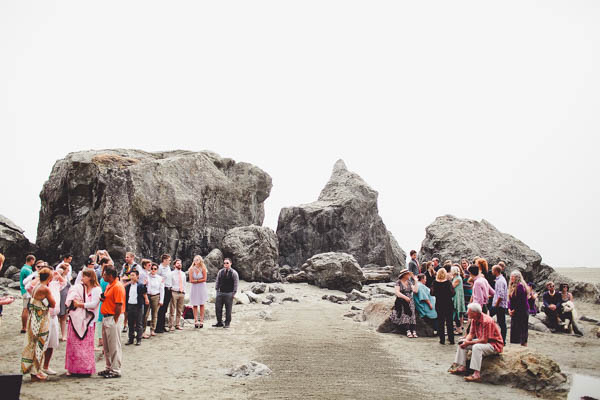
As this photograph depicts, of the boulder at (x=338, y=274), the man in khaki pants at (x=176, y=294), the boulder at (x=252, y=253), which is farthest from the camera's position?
the boulder at (x=252, y=253)

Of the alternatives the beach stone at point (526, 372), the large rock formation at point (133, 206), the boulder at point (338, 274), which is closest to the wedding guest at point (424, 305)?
the beach stone at point (526, 372)

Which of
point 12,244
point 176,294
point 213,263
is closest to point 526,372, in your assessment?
point 176,294

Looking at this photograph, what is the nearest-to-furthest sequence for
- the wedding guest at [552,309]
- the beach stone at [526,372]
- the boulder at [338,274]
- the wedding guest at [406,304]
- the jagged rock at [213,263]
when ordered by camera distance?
the beach stone at [526,372] < the wedding guest at [406,304] < the wedding guest at [552,309] < the boulder at [338,274] < the jagged rock at [213,263]

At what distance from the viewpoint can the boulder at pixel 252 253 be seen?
28906 mm

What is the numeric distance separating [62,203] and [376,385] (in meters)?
29.3

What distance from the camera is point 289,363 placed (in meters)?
10.0

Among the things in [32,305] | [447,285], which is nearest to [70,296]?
[32,305]

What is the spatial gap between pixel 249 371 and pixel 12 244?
26.8m

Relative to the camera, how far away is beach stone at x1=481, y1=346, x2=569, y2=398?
8.18 meters

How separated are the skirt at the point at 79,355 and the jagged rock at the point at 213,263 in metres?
19.1

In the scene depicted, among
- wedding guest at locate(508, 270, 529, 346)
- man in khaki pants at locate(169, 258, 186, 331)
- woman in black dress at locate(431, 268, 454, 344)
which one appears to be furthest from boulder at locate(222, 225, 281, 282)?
wedding guest at locate(508, 270, 529, 346)

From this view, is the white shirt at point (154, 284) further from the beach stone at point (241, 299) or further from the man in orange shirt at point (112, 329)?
the beach stone at point (241, 299)

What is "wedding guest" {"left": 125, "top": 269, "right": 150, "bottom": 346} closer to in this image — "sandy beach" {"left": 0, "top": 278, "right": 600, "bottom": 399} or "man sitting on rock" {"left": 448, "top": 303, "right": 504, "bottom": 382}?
"sandy beach" {"left": 0, "top": 278, "right": 600, "bottom": 399}

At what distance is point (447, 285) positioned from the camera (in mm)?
12453
